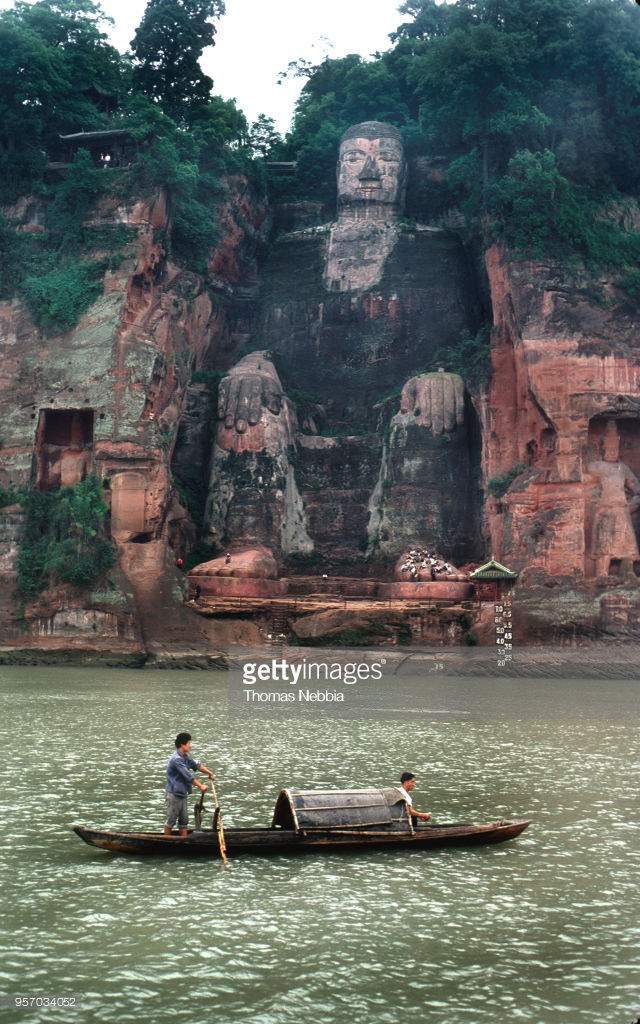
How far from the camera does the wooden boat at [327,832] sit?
11.1 meters

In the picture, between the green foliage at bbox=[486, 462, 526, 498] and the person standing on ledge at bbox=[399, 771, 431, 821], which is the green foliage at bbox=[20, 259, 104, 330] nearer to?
the green foliage at bbox=[486, 462, 526, 498]

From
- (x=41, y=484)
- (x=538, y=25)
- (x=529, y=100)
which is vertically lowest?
(x=41, y=484)

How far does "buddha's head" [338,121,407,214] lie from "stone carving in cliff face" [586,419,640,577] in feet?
50.4

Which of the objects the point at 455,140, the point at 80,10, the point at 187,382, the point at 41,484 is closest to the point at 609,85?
the point at 455,140

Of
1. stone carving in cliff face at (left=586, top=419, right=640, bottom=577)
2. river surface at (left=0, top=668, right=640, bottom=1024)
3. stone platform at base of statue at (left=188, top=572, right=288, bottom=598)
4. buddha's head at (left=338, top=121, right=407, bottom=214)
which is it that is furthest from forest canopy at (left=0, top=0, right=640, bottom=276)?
river surface at (left=0, top=668, right=640, bottom=1024)

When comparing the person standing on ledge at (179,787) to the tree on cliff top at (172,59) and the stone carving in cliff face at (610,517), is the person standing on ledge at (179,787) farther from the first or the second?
the tree on cliff top at (172,59)

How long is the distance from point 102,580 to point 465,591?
11632 millimetres

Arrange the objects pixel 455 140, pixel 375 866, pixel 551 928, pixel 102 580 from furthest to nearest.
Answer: pixel 455 140 → pixel 102 580 → pixel 375 866 → pixel 551 928

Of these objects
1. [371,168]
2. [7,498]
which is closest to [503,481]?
[371,168]

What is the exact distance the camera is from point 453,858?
450 inches

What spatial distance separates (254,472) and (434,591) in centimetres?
846

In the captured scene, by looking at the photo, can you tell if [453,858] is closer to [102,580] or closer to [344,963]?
[344,963]

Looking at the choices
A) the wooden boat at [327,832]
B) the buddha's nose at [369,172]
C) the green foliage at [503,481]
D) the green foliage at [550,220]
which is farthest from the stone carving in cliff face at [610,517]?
the wooden boat at [327,832]

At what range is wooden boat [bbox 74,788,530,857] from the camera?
11.1 metres
